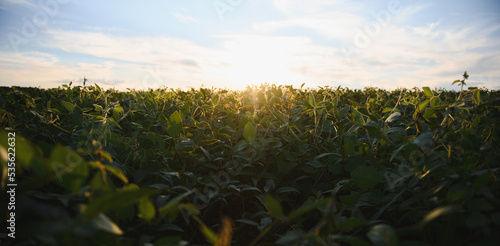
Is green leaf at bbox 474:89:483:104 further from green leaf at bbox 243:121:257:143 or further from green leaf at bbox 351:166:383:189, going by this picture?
green leaf at bbox 243:121:257:143

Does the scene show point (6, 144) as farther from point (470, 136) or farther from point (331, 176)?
point (331, 176)

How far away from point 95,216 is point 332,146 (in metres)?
1.61

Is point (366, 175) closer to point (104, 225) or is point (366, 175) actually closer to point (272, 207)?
point (272, 207)

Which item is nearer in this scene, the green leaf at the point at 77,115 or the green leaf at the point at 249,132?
the green leaf at the point at 249,132

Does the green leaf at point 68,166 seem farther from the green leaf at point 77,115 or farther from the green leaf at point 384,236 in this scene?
the green leaf at point 77,115

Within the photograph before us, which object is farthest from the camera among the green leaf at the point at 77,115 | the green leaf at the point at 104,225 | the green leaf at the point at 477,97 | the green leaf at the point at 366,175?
the green leaf at the point at 77,115

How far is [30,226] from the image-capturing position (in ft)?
1.78

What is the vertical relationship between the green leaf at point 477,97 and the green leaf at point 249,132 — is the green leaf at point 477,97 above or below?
above

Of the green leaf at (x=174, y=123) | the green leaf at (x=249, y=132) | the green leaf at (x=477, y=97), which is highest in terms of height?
the green leaf at (x=477, y=97)

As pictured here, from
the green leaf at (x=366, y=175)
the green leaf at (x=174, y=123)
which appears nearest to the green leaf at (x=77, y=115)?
the green leaf at (x=174, y=123)

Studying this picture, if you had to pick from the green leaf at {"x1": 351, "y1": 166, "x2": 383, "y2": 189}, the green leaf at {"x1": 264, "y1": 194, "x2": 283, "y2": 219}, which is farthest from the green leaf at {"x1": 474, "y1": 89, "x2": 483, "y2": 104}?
the green leaf at {"x1": 264, "y1": 194, "x2": 283, "y2": 219}

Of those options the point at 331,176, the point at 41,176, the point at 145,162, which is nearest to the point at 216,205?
the point at 145,162

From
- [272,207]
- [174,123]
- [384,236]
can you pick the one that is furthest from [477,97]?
[174,123]

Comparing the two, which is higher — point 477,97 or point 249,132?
point 477,97
